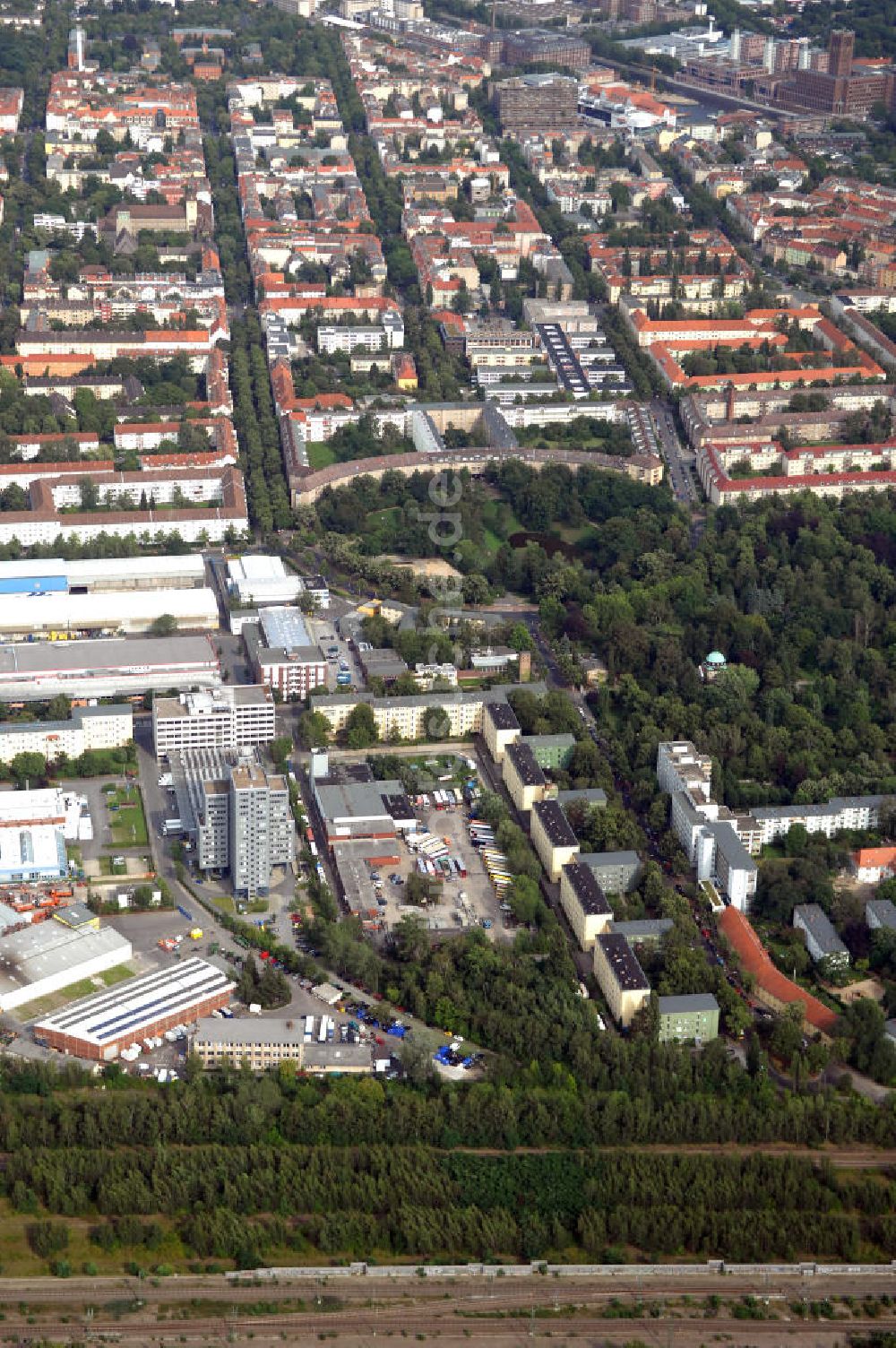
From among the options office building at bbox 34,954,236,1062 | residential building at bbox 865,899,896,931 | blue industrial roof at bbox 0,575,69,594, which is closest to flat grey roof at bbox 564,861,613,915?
residential building at bbox 865,899,896,931

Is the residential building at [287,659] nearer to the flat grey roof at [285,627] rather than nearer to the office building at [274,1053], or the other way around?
the flat grey roof at [285,627]

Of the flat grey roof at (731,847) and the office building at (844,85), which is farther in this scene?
the office building at (844,85)

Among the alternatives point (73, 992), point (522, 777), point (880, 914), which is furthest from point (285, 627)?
point (880, 914)

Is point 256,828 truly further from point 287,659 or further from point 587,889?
point 287,659

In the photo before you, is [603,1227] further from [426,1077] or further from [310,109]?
[310,109]

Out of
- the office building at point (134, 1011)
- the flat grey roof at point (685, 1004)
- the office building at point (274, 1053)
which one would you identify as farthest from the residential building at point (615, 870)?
the office building at point (134, 1011)

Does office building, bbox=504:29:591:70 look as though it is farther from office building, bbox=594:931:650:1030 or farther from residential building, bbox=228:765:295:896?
office building, bbox=594:931:650:1030

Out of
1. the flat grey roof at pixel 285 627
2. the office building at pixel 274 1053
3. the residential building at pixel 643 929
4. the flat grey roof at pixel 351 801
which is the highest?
the flat grey roof at pixel 285 627
